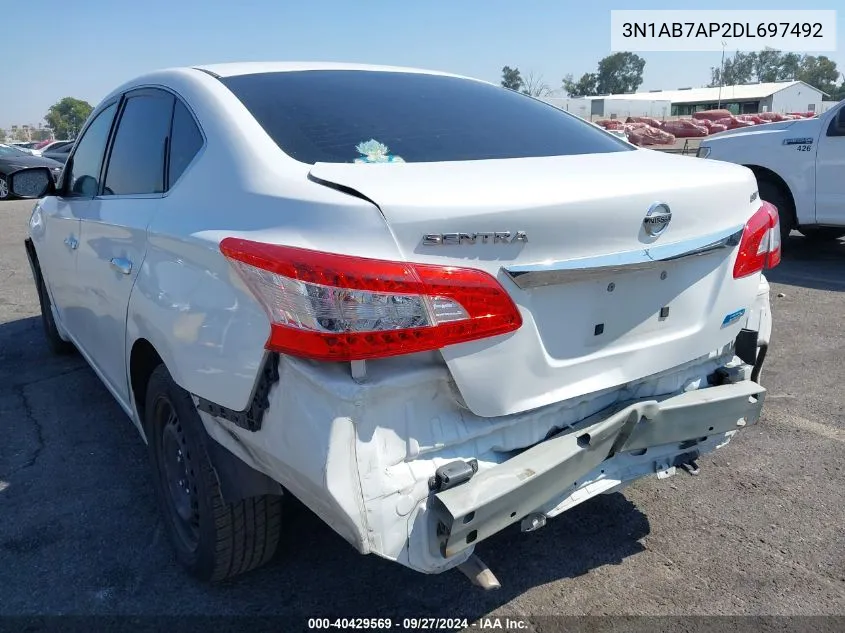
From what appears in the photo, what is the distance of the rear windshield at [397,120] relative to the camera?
227 cm

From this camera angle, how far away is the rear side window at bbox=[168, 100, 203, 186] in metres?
2.41

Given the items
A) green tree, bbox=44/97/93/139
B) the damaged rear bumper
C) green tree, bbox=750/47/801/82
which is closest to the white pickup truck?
the damaged rear bumper

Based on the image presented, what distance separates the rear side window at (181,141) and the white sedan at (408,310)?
15 mm

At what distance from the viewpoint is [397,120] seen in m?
2.52

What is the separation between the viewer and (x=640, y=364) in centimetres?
216

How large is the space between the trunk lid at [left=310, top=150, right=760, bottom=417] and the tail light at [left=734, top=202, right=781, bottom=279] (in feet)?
0.19

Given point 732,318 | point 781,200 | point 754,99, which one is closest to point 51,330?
point 732,318

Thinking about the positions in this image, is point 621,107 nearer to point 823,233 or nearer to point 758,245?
point 823,233

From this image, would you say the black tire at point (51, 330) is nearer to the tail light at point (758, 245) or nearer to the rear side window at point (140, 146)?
the rear side window at point (140, 146)

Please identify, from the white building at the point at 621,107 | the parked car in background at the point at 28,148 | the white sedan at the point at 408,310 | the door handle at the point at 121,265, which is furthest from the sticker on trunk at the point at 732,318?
the white building at the point at 621,107

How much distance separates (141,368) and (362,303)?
143 cm

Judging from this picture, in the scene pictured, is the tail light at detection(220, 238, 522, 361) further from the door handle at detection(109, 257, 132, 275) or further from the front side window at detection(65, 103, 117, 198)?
the front side window at detection(65, 103, 117, 198)

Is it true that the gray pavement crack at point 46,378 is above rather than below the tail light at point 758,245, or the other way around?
below

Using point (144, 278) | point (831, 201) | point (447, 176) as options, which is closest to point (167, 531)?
point (144, 278)
